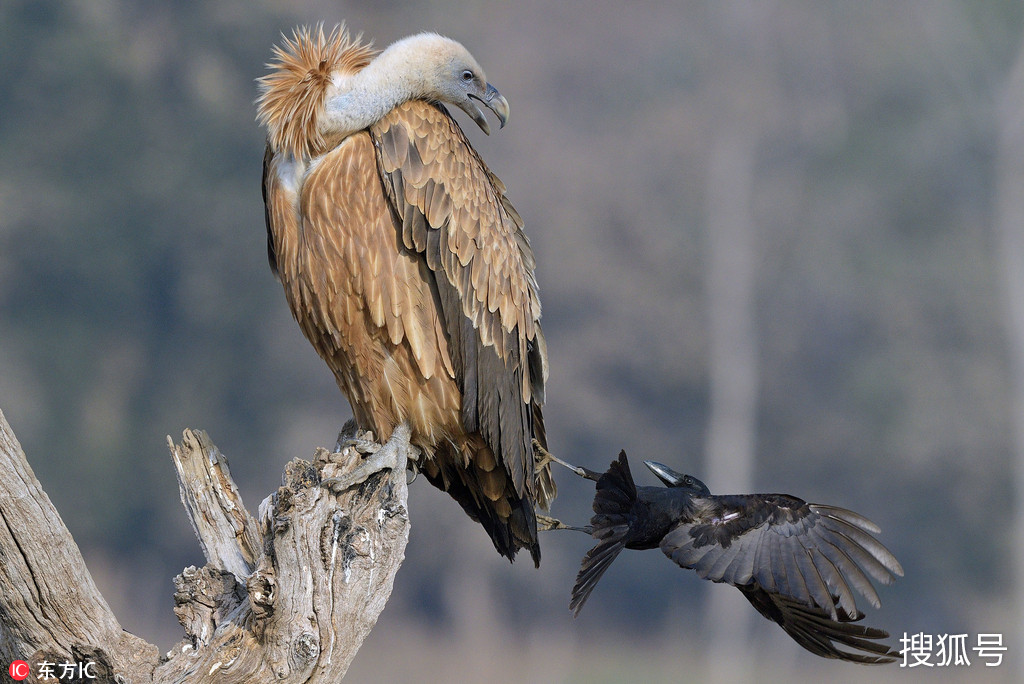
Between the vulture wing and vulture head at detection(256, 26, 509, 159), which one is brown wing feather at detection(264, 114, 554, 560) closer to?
vulture head at detection(256, 26, 509, 159)

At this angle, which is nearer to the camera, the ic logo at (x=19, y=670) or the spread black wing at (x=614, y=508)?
the ic logo at (x=19, y=670)

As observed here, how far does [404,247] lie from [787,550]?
1.73 meters

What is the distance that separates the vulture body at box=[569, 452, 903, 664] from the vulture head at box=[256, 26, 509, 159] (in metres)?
1.50

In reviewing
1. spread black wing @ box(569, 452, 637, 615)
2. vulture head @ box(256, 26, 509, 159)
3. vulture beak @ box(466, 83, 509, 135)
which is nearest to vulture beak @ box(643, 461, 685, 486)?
spread black wing @ box(569, 452, 637, 615)

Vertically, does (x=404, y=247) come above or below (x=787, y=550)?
above

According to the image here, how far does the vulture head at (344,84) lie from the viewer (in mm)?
3898

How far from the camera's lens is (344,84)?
3.93 meters

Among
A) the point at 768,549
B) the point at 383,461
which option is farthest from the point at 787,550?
the point at 383,461

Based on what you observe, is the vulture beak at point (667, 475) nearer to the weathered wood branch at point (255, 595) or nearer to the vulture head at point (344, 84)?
the weathered wood branch at point (255, 595)

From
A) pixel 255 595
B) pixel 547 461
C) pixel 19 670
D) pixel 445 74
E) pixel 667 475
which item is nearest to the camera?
pixel 255 595

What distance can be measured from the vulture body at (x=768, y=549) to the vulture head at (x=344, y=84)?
1498 mm

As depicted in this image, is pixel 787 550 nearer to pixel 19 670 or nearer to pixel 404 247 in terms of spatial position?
pixel 404 247

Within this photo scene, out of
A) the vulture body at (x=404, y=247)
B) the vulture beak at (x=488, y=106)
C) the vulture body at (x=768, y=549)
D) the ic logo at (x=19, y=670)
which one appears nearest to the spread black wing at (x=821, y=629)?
the vulture body at (x=768, y=549)

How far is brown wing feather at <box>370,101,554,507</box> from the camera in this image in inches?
155
